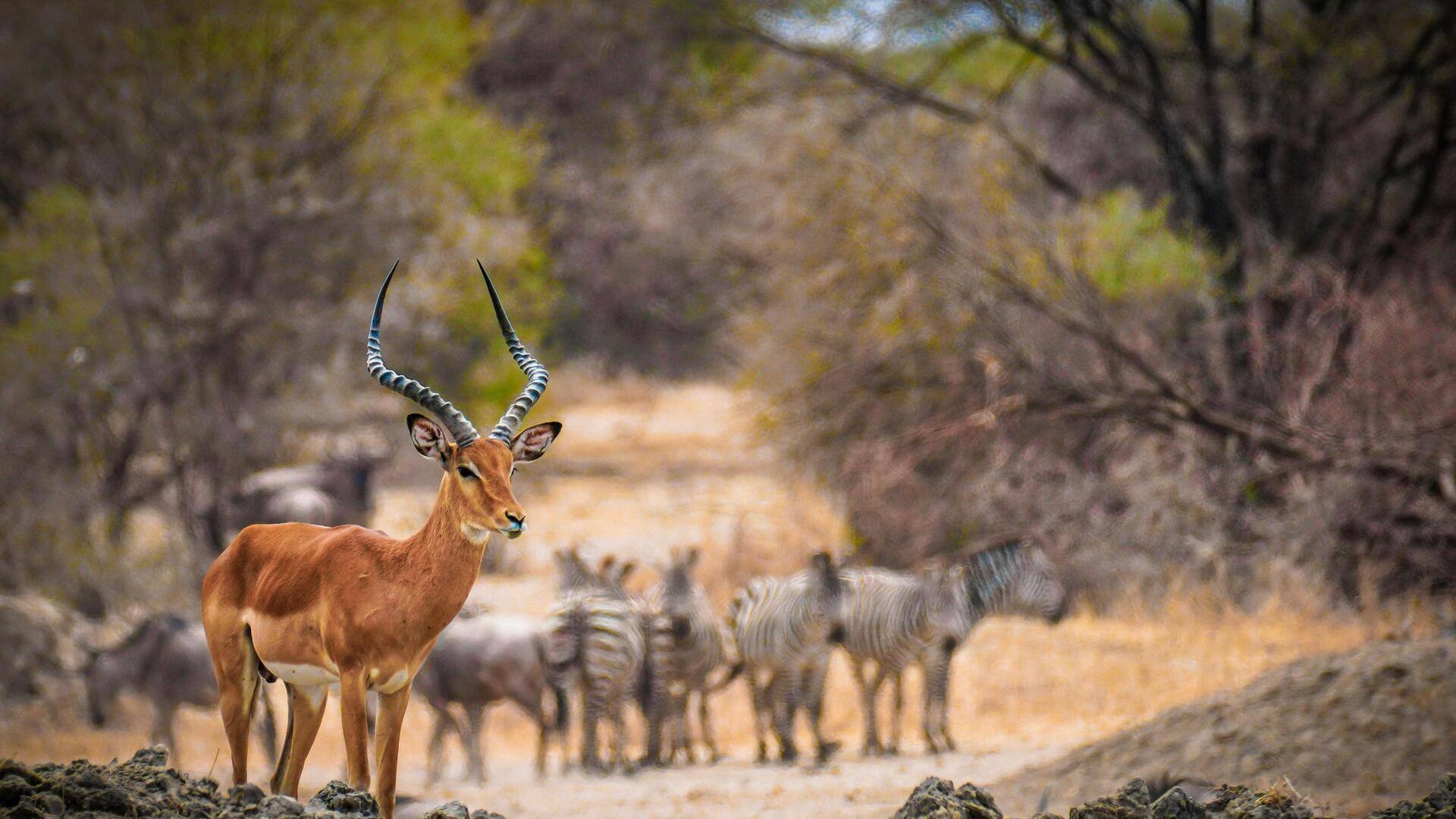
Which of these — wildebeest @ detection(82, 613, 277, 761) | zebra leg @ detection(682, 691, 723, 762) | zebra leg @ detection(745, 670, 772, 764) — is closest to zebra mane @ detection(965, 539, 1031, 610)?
zebra leg @ detection(745, 670, 772, 764)

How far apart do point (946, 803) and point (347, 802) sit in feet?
7.36

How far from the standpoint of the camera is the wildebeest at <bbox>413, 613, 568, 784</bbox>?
10211mm

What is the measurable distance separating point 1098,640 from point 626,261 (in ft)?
59.6

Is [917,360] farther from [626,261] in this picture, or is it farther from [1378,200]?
[626,261]

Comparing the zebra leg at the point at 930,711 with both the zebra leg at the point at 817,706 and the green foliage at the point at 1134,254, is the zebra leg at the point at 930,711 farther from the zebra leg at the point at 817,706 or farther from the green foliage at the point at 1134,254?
the green foliage at the point at 1134,254

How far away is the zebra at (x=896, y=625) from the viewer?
35.9 feet

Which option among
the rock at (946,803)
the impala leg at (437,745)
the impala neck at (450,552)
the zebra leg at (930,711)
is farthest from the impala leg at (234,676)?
the zebra leg at (930,711)

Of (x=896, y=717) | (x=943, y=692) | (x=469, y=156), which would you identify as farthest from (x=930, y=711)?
(x=469, y=156)

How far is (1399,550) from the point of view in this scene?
506 inches

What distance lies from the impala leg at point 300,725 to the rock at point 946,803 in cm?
228

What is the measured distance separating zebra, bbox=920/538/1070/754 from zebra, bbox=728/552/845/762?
82 cm

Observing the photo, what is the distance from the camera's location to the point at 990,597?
1152 cm

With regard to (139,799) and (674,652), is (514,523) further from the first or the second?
(674,652)

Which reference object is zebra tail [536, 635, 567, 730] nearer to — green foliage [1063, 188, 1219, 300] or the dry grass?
the dry grass
